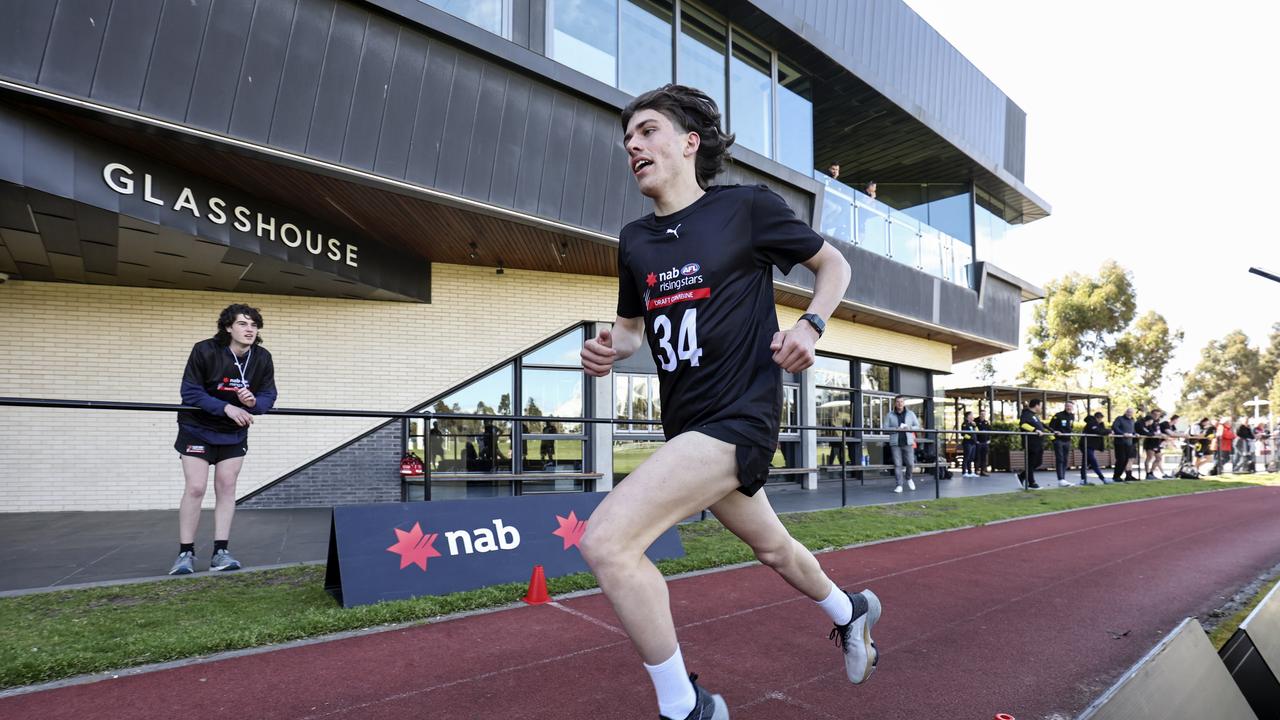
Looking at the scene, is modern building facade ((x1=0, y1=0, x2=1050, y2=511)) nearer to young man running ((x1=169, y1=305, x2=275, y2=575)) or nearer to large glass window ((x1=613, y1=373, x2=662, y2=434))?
large glass window ((x1=613, y1=373, x2=662, y2=434))

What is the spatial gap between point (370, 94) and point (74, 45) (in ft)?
8.13

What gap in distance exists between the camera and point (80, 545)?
6.29 m

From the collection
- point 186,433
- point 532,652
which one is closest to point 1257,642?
→ point 532,652

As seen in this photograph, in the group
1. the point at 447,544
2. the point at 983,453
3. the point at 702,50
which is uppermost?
the point at 702,50

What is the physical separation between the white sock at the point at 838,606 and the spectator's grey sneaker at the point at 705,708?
655 mm

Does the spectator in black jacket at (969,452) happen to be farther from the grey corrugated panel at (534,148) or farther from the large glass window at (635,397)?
the grey corrugated panel at (534,148)

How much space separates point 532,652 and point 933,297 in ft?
50.5

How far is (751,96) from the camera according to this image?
12.2 m

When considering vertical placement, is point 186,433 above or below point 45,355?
below

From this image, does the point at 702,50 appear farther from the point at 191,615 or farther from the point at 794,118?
the point at 191,615

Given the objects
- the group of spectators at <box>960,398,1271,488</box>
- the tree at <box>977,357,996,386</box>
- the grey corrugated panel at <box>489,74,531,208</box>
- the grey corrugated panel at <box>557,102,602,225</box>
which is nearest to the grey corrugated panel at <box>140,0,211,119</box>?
the grey corrugated panel at <box>489,74,531,208</box>

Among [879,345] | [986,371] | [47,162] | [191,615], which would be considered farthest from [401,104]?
[986,371]

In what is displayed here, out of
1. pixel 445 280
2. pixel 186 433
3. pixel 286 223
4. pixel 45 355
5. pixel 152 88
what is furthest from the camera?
pixel 445 280

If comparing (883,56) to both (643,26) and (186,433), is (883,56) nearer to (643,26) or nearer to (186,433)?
(643,26)
